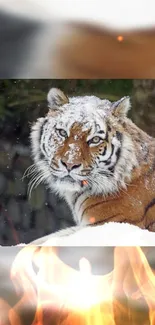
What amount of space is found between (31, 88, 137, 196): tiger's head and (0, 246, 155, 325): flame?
24 centimetres

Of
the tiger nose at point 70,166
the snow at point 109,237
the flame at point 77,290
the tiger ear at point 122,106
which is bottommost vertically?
the flame at point 77,290

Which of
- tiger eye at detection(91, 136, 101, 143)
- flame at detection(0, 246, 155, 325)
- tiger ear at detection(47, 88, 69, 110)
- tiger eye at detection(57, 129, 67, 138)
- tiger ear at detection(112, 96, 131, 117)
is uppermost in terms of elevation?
tiger ear at detection(47, 88, 69, 110)

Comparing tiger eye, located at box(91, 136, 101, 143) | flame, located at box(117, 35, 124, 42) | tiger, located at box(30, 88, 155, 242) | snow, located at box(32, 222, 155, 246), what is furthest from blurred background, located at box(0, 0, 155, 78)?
snow, located at box(32, 222, 155, 246)

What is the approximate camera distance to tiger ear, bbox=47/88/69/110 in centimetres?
187

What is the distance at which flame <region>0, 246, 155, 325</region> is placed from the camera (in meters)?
1.87

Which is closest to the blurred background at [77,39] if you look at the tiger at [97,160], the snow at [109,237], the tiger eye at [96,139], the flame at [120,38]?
the flame at [120,38]

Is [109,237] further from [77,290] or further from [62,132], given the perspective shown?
[62,132]

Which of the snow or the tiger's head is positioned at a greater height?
the tiger's head

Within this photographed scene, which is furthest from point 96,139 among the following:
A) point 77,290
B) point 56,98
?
point 77,290

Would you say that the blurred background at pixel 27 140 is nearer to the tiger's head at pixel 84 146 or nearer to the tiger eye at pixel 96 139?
the tiger's head at pixel 84 146

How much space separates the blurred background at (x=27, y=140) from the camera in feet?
6.09

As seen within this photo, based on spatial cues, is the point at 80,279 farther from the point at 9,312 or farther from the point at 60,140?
the point at 60,140

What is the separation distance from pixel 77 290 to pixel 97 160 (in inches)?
18.2

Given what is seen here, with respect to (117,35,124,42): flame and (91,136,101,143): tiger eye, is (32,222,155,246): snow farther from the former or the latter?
(117,35,124,42): flame
